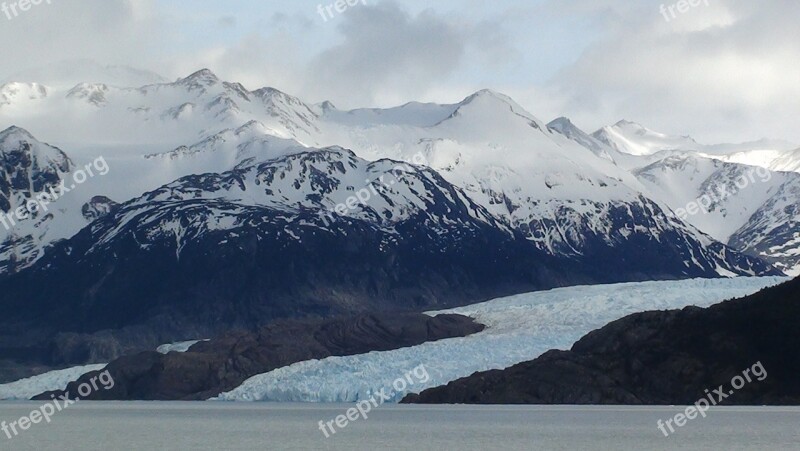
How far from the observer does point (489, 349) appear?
567 ft

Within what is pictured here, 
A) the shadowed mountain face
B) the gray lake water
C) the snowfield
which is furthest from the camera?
the snowfield

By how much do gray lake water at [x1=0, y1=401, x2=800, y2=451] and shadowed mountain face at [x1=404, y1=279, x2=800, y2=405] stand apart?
6.41 m

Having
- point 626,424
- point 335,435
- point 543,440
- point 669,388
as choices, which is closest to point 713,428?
point 626,424

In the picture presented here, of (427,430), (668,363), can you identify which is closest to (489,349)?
(668,363)

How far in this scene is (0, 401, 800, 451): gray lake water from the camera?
3834 inches

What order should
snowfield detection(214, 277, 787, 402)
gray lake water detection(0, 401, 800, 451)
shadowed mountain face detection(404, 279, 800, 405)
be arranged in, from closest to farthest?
gray lake water detection(0, 401, 800, 451) → shadowed mountain face detection(404, 279, 800, 405) → snowfield detection(214, 277, 787, 402)

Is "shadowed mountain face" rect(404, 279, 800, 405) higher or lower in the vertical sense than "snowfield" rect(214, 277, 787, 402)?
lower

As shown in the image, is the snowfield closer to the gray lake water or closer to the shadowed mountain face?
the shadowed mountain face

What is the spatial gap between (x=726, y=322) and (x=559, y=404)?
2086 cm

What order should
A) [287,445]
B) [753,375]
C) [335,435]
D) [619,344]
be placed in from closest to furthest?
[287,445]
[335,435]
[753,375]
[619,344]

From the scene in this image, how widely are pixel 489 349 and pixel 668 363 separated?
24.7 metres

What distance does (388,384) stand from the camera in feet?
544

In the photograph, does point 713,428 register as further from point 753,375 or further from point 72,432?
point 72,432

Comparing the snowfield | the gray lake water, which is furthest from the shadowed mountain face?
the gray lake water
